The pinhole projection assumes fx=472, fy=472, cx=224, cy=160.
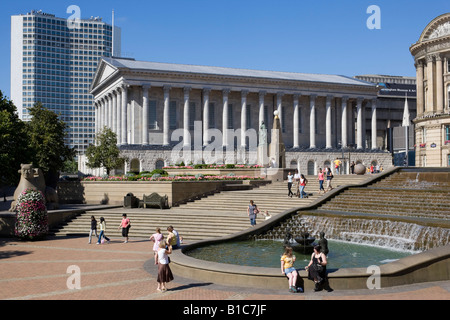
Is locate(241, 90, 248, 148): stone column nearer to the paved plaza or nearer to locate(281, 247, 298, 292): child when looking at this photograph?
the paved plaza

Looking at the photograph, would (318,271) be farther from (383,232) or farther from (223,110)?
(223,110)

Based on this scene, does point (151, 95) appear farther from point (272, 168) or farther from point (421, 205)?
point (421, 205)

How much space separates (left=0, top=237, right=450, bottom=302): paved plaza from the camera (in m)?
13.0

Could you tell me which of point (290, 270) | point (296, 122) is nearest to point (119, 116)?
point (296, 122)

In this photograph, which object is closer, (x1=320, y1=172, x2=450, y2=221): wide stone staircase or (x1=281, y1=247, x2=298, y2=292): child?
(x1=281, y1=247, x2=298, y2=292): child

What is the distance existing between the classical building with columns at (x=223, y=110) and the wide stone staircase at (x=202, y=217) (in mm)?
38606

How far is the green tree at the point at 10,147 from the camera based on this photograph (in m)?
31.8

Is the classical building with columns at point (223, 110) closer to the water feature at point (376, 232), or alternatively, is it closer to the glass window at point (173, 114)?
the glass window at point (173, 114)

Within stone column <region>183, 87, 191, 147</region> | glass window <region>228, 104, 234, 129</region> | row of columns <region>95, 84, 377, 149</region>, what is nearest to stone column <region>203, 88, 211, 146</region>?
row of columns <region>95, 84, 377, 149</region>

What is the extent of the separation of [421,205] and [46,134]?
108 ft

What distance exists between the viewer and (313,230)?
24891 millimetres

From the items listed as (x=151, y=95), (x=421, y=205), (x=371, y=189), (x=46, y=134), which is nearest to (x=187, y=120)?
(x=151, y=95)

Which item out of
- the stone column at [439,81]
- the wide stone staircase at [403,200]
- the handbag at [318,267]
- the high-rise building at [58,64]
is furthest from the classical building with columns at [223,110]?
the high-rise building at [58,64]

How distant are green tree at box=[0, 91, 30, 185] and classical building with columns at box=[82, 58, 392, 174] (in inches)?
1328
